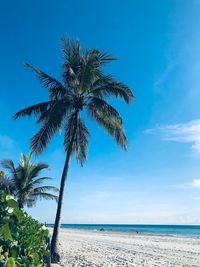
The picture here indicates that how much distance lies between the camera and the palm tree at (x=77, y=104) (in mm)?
11664

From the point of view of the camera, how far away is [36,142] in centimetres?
1199

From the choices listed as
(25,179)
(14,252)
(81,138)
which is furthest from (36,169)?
(14,252)

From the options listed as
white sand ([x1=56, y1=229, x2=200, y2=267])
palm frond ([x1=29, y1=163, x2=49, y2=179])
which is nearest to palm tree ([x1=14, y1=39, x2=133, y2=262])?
white sand ([x1=56, y1=229, x2=200, y2=267])

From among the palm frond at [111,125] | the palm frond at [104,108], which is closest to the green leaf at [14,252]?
the palm frond at [104,108]

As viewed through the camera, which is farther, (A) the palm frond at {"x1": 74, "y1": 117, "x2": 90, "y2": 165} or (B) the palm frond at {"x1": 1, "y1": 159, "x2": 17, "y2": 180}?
(B) the palm frond at {"x1": 1, "y1": 159, "x2": 17, "y2": 180}

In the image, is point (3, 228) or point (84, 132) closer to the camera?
point (3, 228)

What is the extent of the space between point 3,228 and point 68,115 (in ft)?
34.4

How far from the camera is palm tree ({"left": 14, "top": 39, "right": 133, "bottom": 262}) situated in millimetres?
11664

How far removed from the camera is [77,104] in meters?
11.9

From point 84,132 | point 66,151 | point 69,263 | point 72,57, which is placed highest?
point 72,57

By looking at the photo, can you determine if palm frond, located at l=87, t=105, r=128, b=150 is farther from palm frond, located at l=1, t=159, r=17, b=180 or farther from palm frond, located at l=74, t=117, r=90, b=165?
palm frond, located at l=1, t=159, r=17, b=180

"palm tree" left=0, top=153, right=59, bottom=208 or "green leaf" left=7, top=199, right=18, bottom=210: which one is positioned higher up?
"palm tree" left=0, top=153, right=59, bottom=208

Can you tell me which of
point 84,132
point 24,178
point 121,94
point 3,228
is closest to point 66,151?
point 84,132

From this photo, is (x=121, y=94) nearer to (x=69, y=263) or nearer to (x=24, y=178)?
(x=69, y=263)
